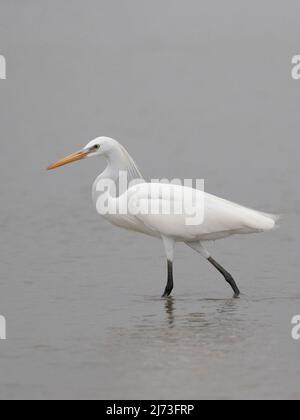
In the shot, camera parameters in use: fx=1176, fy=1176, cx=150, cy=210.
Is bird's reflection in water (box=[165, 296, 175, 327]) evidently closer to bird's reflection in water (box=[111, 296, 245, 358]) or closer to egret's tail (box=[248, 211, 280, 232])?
bird's reflection in water (box=[111, 296, 245, 358])

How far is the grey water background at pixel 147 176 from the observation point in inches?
336

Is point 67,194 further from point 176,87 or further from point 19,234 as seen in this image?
point 176,87

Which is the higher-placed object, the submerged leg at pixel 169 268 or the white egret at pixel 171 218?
the white egret at pixel 171 218

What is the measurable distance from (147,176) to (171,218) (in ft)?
29.5

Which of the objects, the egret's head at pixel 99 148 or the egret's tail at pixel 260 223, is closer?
the egret's tail at pixel 260 223

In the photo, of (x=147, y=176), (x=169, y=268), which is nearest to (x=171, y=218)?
(x=169, y=268)

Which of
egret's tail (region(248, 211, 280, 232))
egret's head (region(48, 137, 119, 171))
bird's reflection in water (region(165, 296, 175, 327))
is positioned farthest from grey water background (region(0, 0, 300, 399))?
egret's head (region(48, 137, 119, 171))

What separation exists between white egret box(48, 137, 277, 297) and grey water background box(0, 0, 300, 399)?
1.73ft

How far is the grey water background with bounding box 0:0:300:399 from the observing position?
336 inches

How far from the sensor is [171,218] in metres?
11.3

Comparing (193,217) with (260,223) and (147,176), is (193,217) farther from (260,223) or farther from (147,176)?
(147,176)

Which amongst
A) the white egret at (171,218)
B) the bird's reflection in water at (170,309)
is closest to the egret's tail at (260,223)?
the white egret at (171,218)

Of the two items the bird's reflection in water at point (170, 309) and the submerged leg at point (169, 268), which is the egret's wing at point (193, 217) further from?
the bird's reflection in water at point (170, 309)

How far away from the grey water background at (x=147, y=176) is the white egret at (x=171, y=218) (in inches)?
20.8
